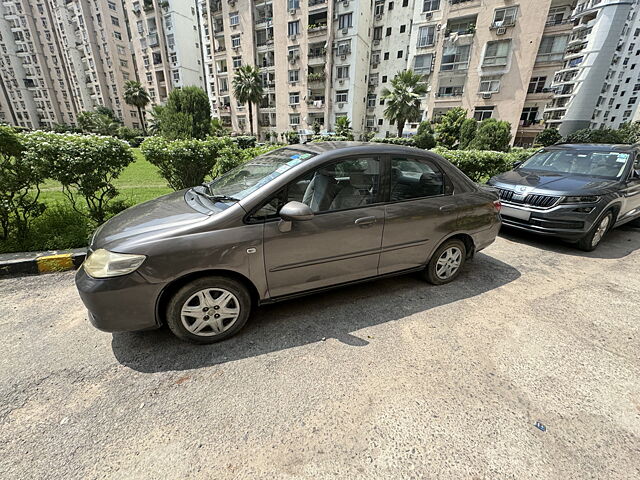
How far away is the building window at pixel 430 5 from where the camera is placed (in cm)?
2659

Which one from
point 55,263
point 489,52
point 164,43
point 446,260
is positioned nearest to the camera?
point 446,260

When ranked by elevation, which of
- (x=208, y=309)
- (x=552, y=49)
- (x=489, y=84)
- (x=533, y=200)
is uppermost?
(x=552, y=49)

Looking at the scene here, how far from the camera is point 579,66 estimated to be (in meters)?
38.0

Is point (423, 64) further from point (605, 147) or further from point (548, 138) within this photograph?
point (605, 147)

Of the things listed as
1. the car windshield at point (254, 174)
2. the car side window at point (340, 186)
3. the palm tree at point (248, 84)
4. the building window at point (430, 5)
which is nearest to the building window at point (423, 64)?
the building window at point (430, 5)

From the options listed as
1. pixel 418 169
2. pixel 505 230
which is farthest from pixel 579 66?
pixel 418 169

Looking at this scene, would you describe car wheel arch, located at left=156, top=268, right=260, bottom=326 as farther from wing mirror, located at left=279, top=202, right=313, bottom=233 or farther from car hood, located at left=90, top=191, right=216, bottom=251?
wing mirror, located at left=279, top=202, right=313, bottom=233

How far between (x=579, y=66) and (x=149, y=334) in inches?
2198

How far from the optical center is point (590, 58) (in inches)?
1421

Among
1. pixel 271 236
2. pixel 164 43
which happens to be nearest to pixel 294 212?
pixel 271 236

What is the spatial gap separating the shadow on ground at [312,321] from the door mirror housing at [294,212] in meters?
1.11

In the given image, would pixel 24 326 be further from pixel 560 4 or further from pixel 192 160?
pixel 560 4

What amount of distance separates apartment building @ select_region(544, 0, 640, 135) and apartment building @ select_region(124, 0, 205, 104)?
48.9 metres

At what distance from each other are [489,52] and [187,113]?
26.1m
